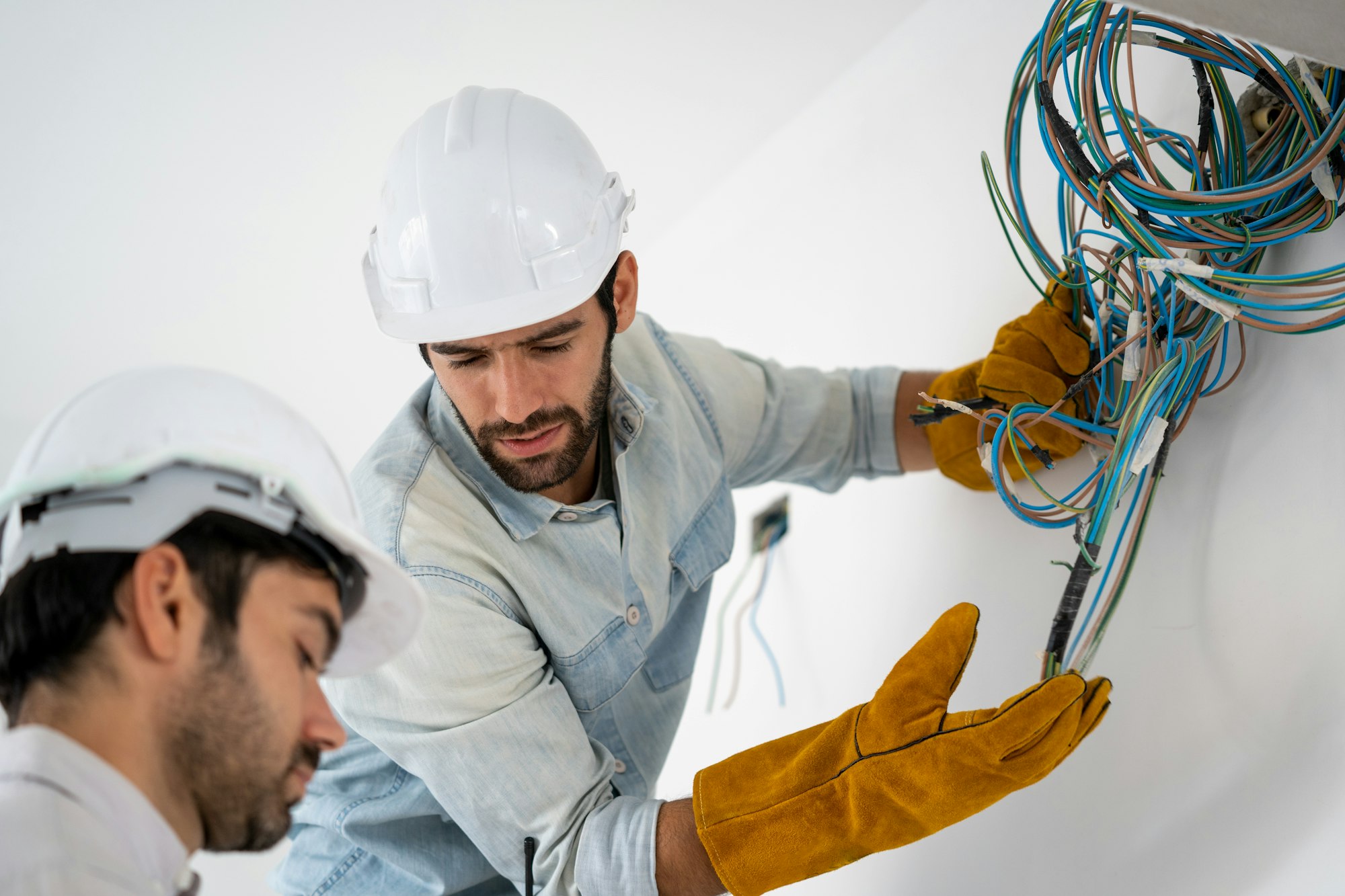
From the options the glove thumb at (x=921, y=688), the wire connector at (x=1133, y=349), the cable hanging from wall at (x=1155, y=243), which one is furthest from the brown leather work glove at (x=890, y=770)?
the wire connector at (x=1133, y=349)

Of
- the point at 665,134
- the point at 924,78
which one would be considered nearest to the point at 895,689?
→ the point at 924,78

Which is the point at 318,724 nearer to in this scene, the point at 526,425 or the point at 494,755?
the point at 494,755

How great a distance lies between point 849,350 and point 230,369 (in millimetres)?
1606

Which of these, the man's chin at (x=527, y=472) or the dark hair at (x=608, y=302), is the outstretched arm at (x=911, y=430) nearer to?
the dark hair at (x=608, y=302)

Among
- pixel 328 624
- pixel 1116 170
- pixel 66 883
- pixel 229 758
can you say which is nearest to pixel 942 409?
pixel 1116 170

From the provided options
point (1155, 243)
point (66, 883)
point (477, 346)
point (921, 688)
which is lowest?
point (66, 883)

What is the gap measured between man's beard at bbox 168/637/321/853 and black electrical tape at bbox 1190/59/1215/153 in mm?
1021

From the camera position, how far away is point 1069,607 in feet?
3.80

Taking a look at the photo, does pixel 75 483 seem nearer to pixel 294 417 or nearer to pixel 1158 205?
pixel 294 417

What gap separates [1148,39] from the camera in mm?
1071

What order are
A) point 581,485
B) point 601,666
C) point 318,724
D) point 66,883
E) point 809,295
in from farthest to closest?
1. point 809,295
2. point 581,485
3. point 601,666
4. point 318,724
5. point 66,883

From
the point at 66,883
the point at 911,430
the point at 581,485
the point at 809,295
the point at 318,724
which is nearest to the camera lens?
the point at 66,883

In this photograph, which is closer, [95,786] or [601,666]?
[95,786]

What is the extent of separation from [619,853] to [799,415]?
757mm
